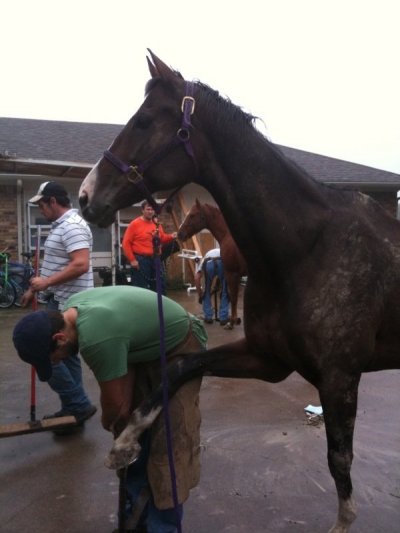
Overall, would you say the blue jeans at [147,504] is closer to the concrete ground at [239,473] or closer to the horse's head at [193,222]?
the concrete ground at [239,473]

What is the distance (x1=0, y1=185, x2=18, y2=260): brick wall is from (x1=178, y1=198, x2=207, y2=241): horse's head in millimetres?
5867

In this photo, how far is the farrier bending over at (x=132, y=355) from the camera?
2.27m

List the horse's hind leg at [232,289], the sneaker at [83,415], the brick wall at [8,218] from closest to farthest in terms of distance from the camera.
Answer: the sneaker at [83,415], the horse's hind leg at [232,289], the brick wall at [8,218]

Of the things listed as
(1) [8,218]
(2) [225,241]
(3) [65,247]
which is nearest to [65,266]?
(3) [65,247]

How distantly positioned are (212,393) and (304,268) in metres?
2.87

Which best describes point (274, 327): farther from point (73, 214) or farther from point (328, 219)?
point (73, 214)

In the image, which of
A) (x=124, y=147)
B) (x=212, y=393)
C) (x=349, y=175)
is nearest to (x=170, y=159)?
(x=124, y=147)

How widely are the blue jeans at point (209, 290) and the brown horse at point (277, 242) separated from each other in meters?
5.82

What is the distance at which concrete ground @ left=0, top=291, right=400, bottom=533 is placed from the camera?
282 centimetres

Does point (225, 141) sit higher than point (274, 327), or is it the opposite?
point (225, 141)

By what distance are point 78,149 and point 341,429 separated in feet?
42.8

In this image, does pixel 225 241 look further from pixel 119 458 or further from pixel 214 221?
pixel 119 458

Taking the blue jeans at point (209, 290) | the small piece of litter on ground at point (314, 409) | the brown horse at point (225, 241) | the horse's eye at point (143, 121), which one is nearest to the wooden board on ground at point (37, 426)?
the small piece of litter on ground at point (314, 409)

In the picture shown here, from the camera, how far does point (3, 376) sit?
565cm
